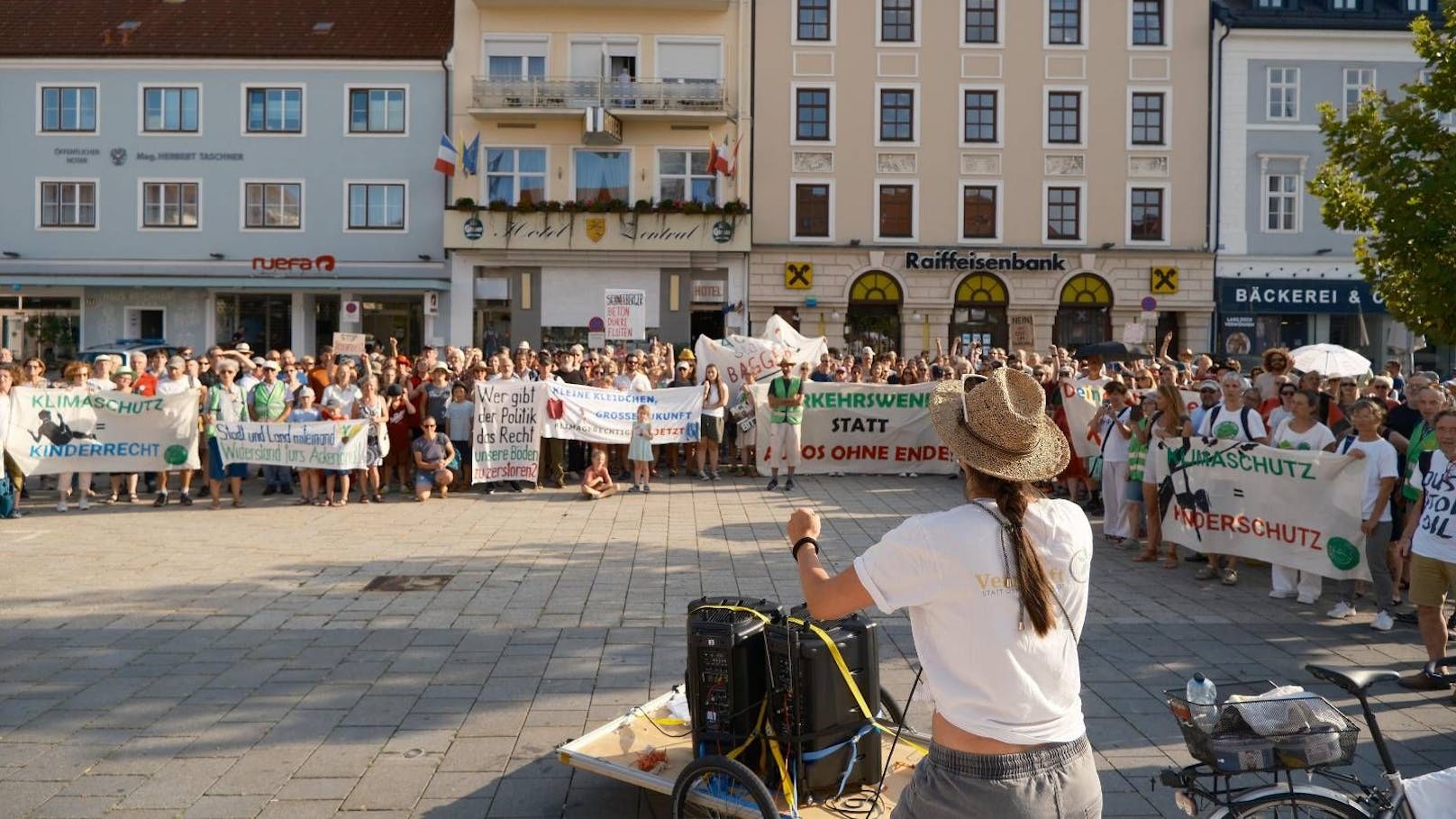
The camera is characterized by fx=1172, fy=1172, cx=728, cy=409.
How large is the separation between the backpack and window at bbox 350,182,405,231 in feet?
94.1

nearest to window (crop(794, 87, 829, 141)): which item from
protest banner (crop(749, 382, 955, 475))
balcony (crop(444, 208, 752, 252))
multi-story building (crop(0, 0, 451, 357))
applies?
balcony (crop(444, 208, 752, 252))

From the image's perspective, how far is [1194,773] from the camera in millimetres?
3707

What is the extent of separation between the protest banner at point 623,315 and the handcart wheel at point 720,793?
18101 millimetres

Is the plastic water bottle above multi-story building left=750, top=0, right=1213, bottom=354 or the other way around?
the other way around

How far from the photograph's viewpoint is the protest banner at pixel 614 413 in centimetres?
1691

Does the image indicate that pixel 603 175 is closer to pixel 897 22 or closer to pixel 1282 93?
pixel 897 22

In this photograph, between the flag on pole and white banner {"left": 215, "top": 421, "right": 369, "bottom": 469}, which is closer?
white banner {"left": 215, "top": 421, "right": 369, "bottom": 469}

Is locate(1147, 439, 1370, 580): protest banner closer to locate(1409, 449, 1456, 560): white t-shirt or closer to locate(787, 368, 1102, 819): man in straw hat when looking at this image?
locate(1409, 449, 1456, 560): white t-shirt

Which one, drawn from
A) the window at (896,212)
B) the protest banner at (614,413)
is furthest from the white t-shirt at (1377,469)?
the window at (896,212)

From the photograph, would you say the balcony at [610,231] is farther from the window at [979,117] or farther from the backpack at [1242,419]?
the backpack at [1242,419]

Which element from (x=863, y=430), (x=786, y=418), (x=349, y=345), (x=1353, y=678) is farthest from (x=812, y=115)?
(x=1353, y=678)

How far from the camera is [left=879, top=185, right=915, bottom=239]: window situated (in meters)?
35.9

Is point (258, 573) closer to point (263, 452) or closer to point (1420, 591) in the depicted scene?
point (263, 452)

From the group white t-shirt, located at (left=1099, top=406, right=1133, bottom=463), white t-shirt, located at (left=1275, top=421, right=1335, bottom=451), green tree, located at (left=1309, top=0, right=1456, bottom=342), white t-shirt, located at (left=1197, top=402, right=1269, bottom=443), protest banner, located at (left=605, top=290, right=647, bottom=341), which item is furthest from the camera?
protest banner, located at (left=605, top=290, right=647, bottom=341)
